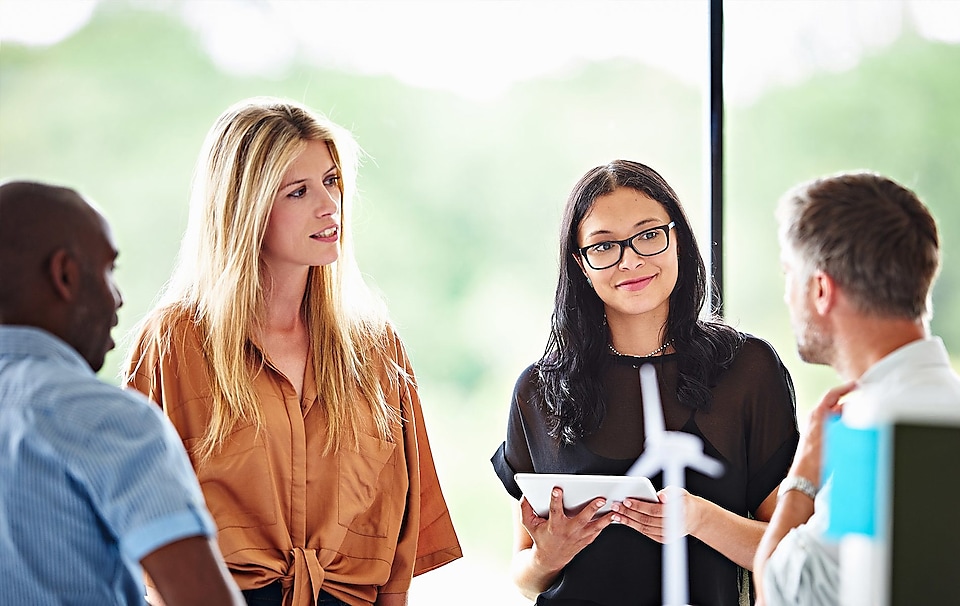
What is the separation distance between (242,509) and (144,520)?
94 cm

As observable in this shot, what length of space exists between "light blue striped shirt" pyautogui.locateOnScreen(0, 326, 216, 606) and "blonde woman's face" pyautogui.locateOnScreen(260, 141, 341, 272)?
0.97 meters

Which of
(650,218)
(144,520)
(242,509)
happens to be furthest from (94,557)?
(650,218)

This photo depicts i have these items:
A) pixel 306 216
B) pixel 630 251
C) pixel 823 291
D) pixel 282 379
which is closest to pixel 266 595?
pixel 282 379

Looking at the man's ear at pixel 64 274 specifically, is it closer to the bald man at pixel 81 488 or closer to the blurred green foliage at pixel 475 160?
the bald man at pixel 81 488

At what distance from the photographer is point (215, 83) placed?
3045 millimetres

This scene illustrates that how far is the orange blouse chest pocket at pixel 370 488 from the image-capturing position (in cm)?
220

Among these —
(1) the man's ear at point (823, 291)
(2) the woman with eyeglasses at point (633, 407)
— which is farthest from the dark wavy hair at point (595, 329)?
(1) the man's ear at point (823, 291)

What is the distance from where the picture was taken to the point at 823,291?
1.44 meters

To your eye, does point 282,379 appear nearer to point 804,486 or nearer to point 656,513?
point 656,513

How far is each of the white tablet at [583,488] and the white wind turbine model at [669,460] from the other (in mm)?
148

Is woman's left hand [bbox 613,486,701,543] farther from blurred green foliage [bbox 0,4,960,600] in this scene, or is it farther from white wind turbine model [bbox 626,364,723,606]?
blurred green foliage [bbox 0,4,960,600]

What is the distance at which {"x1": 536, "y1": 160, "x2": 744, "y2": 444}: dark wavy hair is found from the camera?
88.7 inches

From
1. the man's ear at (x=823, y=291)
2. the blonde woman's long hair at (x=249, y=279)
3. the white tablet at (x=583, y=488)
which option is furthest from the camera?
the blonde woman's long hair at (x=249, y=279)

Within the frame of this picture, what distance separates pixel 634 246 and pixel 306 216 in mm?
723
